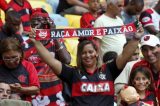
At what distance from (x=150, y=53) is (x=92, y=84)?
2.84ft

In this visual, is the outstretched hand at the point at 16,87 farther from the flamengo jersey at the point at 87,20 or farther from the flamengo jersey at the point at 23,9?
the flamengo jersey at the point at 87,20

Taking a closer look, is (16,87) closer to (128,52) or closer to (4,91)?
(4,91)

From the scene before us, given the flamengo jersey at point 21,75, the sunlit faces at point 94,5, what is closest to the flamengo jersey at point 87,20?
the sunlit faces at point 94,5

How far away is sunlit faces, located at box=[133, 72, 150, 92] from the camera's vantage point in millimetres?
6648

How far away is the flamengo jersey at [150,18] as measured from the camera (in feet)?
32.9

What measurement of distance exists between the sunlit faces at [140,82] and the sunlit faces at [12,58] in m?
1.23

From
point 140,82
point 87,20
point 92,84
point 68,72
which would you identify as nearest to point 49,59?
point 68,72

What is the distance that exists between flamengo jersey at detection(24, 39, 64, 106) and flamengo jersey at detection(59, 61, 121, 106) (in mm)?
Answer: 665

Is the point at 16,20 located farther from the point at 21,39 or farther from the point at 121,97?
the point at 121,97

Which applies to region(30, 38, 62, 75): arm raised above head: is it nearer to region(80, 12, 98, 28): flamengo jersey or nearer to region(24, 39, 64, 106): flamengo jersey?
region(24, 39, 64, 106): flamengo jersey

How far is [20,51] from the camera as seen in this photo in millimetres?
6523

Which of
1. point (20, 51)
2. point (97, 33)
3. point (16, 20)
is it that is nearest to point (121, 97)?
point (97, 33)

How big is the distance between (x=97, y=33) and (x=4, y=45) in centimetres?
97

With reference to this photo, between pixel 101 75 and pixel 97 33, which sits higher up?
pixel 97 33
